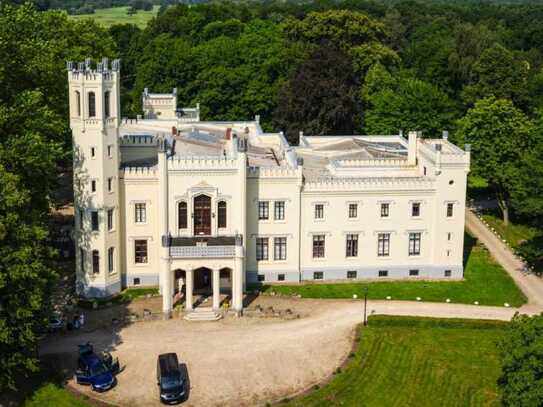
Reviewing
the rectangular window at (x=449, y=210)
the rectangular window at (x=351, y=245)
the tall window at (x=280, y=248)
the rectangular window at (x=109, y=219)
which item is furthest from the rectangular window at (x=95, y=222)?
the rectangular window at (x=449, y=210)

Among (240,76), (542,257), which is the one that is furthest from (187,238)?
(240,76)

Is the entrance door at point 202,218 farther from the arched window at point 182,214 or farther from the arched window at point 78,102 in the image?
the arched window at point 78,102

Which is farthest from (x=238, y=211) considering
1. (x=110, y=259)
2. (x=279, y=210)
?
(x=110, y=259)

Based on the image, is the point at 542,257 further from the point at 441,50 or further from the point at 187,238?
the point at 441,50

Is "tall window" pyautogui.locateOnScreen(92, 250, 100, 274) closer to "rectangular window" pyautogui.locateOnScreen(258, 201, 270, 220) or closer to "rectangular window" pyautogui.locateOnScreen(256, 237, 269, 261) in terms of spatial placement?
"rectangular window" pyautogui.locateOnScreen(256, 237, 269, 261)

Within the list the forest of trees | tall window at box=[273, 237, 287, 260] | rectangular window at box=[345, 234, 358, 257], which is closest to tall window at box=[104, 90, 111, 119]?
the forest of trees

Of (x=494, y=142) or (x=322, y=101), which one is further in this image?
(x=322, y=101)

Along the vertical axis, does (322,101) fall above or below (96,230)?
above
